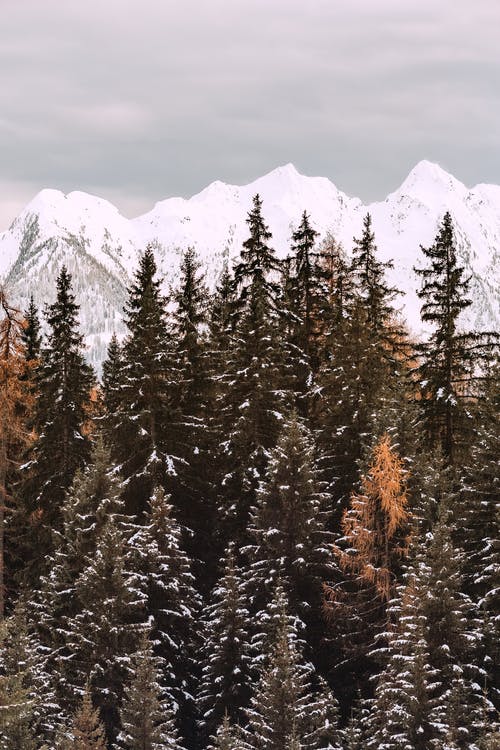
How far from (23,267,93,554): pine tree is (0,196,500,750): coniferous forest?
89 mm

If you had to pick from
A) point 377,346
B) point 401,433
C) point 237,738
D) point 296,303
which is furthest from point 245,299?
point 237,738

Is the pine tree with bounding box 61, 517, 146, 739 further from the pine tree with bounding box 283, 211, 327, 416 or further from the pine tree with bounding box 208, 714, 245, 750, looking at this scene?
the pine tree with bounding box 283, 211, 327, 416

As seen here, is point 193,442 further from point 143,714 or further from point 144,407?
point 143,714

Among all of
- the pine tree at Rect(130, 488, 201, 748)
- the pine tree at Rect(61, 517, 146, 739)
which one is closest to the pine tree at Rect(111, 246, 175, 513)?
the pine tree at Rect(130, 488, 201, 748)

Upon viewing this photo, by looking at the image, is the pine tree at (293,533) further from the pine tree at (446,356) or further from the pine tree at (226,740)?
the pine tree at (446,356)

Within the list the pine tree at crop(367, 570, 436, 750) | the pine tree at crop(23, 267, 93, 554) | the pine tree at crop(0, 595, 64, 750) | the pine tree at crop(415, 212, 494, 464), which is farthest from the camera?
the pine tree at crop(23, 267, 93, 554)

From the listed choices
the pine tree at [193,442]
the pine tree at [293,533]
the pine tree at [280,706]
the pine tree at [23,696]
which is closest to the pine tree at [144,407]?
the pine tree at [193,442]

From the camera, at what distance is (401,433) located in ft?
103

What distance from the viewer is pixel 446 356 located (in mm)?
35906

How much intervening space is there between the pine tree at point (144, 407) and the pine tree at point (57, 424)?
296 centimetres

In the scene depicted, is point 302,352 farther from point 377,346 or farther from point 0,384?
point 0,384

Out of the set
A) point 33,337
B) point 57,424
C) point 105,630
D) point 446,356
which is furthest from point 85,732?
point 33,337

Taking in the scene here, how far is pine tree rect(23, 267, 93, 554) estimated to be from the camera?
128 feet

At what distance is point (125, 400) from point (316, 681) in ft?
44.3
